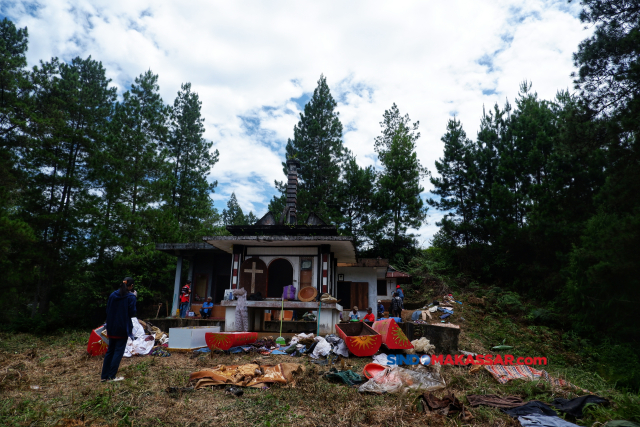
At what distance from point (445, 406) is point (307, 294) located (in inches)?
356

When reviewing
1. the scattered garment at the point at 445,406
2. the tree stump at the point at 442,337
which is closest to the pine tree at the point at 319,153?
the tree stump at the point at 442,337

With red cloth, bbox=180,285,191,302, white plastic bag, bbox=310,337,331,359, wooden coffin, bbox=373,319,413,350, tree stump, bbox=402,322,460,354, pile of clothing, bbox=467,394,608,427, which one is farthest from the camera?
red cloth, bbox=180,285,191,302

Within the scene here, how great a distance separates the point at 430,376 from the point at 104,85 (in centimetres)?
2751

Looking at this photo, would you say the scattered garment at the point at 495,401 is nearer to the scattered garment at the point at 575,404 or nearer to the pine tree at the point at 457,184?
the scattered garment at the point at 575,404

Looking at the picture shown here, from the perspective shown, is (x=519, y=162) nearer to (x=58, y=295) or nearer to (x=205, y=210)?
(x=205, y=210)

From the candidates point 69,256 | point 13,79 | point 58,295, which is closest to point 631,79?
point 13,79

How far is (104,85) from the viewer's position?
84.4ft

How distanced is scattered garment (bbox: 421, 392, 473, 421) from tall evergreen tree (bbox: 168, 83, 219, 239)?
24498 mm

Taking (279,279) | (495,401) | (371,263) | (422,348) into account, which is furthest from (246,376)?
(371,263)

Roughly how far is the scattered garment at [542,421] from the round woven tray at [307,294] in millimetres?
9523

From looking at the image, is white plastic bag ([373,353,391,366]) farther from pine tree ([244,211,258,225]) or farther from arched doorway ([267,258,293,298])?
pine tree ([244,211,258,225])

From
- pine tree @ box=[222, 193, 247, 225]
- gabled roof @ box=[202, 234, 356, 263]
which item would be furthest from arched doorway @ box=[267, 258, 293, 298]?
pine tree @ box=[222, 193, 247, 225]

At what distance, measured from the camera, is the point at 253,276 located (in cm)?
1534

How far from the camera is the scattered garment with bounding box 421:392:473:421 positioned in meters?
5.42
